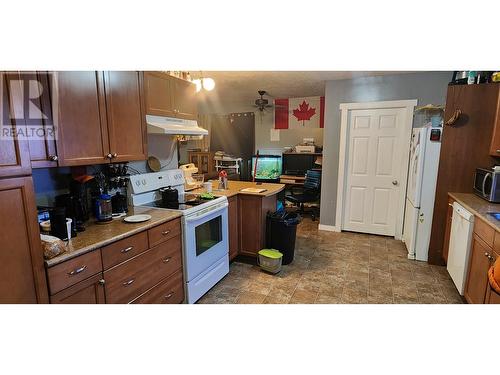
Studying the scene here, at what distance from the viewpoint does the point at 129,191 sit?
7.61ft

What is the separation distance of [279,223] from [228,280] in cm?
84

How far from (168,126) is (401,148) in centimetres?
318

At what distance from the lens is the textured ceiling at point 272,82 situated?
3611 mm

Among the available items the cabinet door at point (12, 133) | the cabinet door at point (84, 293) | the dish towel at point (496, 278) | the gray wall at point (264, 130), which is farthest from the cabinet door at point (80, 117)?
the gray wall at point (264, 130)

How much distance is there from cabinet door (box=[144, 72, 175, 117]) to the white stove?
1.89 ft

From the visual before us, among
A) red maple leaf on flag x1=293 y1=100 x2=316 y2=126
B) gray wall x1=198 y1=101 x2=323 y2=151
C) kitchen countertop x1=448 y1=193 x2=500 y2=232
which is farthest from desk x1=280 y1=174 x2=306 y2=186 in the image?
kitchen countertop x1=448 y1=193 x2=500 y2=232

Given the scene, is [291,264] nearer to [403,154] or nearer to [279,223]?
[279,223]

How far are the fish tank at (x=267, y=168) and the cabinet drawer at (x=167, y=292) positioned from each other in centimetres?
411

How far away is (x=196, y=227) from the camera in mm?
2342

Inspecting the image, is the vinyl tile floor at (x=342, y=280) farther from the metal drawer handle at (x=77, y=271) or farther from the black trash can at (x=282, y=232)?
the metal drawer handle at (x=77, y=271)

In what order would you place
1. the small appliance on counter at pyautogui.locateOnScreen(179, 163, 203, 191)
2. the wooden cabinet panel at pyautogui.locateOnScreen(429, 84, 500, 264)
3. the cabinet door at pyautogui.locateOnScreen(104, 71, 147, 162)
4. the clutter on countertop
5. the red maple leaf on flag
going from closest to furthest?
1. the clutter on countertop
2. the cabinet door at pyautogui.locateOnScreen(104, 71, 147, 162)
3. the wooden cabinet panel at pyautogui.locateOnScreen(429, 84, 500, 264)
4. the small appliance on counter at pyautogui.locateOnScreen(179, 163, 203, 191)
5. the red maple leaf on flag

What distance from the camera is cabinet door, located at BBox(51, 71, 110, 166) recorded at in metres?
1.63

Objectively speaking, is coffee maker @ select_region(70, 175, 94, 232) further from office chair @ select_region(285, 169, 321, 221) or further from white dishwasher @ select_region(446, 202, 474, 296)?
office chair @ select_region(285, 169, 321, 221)

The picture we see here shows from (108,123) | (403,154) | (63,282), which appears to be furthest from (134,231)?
(403,154)
